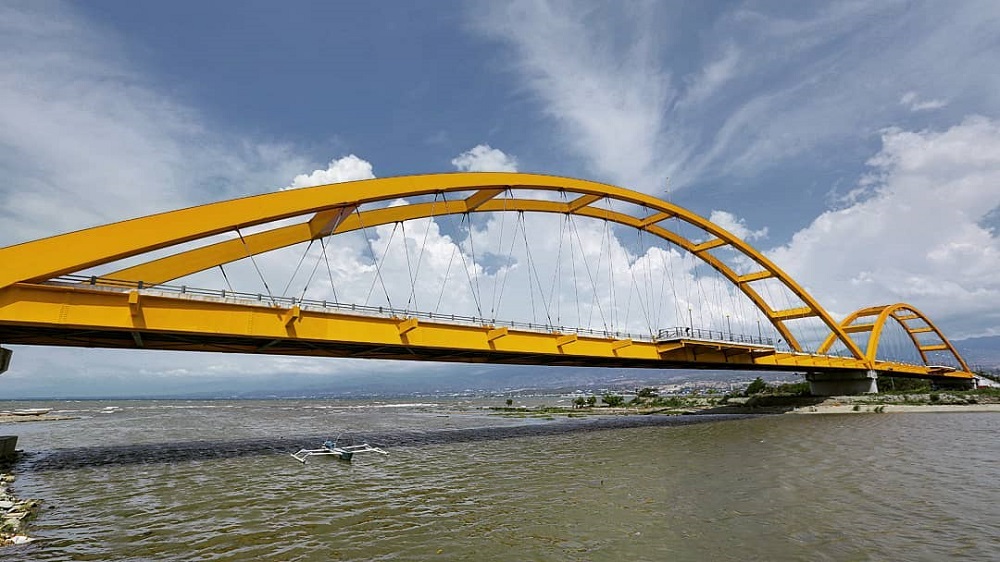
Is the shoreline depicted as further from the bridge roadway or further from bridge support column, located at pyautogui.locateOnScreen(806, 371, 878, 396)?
bridge support column, located at pyautogui.locateOnScreen(806, 371, 878, 396)

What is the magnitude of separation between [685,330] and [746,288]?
842 inches

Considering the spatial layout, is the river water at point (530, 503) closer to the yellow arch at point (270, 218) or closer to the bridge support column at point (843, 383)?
the yellow arch at point (270, 218)

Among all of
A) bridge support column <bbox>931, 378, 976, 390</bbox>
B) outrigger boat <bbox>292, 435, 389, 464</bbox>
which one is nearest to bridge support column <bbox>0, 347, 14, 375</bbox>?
outrigger boat <bbox>292, 435, 389, 464</bbox>

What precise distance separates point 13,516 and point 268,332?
799 cm

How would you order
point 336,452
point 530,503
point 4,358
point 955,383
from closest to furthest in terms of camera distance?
point 530,503 < point 4,358 < point 336,452 < point 955,383

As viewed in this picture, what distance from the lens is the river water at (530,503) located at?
906cm

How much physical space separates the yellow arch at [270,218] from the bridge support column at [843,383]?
34.0m

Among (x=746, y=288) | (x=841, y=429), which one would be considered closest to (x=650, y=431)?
(x=841, y=429)

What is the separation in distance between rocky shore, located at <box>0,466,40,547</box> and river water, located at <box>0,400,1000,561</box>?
1.04 ft

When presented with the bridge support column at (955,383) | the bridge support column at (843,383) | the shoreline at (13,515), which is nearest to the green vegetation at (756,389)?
the bridge support column at (843,383)

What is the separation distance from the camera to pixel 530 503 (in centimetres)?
1248

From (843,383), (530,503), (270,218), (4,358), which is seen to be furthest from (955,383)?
(4,358)

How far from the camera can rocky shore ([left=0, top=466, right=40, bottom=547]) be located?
9.52 meters

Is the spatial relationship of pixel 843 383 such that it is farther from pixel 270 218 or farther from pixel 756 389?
pixel 270 218
